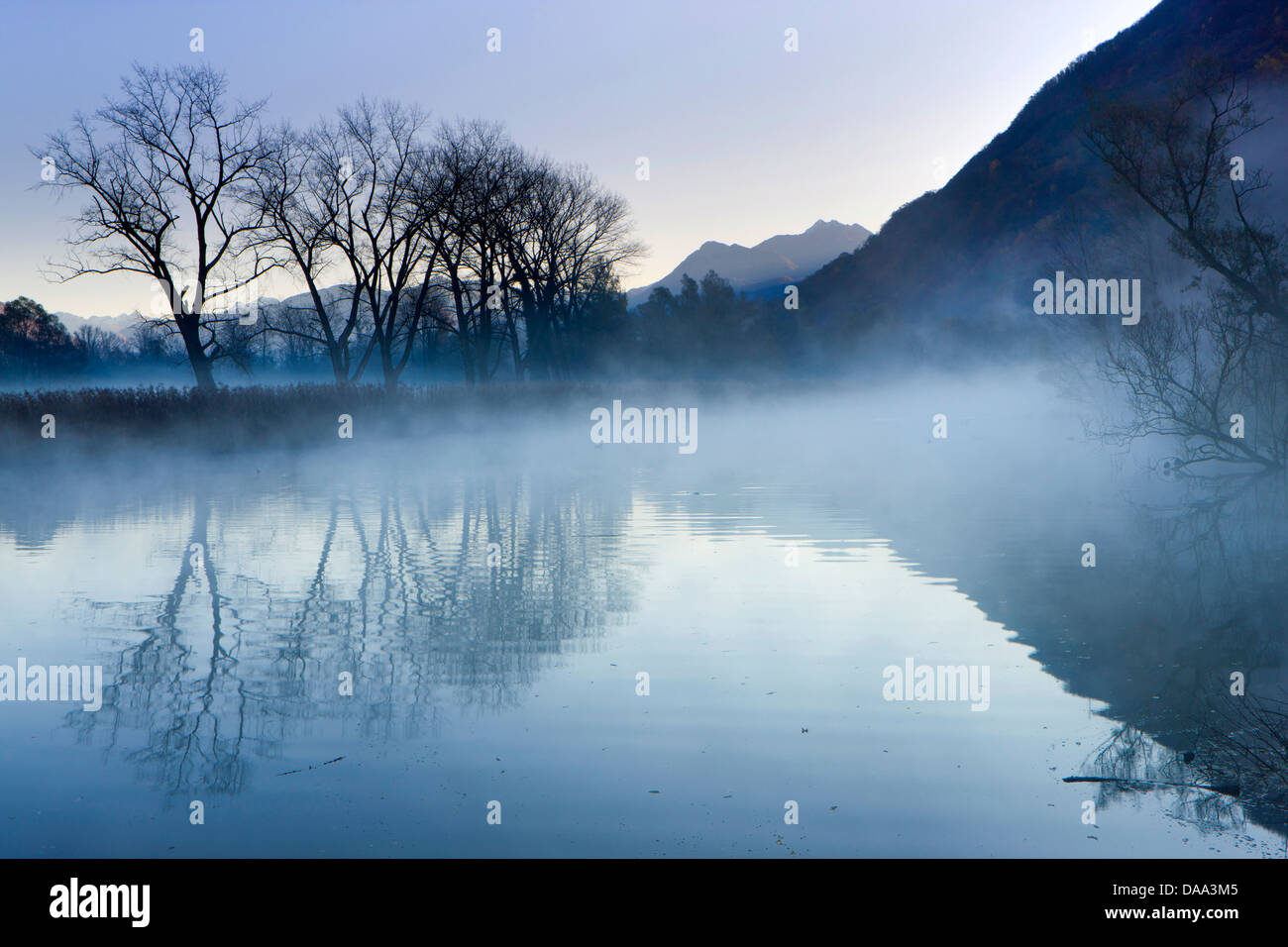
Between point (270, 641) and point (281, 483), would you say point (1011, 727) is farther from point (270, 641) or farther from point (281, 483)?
point (281, 483)

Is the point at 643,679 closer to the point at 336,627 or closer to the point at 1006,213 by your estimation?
the point at 336,627

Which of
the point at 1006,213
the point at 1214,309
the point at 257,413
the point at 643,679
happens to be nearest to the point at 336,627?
the point at 643,679

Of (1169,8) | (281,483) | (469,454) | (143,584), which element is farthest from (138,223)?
(1169,8)

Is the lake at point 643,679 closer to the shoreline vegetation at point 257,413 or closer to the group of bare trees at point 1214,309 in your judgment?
the group of bare trees at point 1214,309

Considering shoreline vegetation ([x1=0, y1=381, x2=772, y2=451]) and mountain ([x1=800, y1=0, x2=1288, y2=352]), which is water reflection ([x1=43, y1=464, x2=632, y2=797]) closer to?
shoreline vegetation ([x1=0, y1=381, x2=772, y2=451])

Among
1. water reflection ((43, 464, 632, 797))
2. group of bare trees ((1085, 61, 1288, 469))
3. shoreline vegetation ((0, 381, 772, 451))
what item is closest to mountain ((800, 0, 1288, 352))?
shoreline vegetation ((0, 381, 772, 451))

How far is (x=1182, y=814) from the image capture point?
523cm

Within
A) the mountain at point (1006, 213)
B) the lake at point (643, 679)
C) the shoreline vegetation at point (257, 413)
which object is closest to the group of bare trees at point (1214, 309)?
the lake at point (643, 679)

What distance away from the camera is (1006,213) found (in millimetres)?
128875

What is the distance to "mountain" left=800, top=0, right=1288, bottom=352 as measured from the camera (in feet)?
330

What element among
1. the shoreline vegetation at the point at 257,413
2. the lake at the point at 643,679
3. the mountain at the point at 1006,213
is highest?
the mountain at the point at 1006,213

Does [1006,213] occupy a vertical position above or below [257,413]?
above

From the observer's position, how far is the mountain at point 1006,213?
100500 mm
